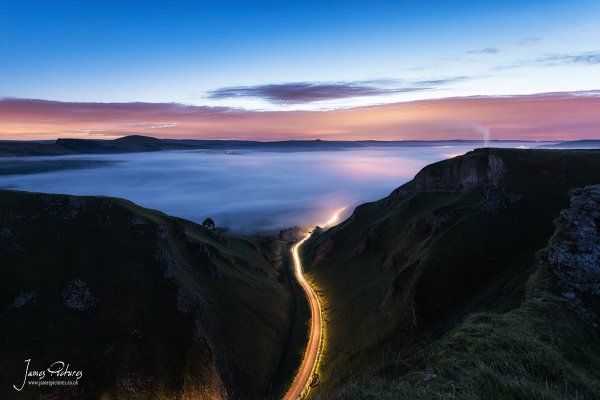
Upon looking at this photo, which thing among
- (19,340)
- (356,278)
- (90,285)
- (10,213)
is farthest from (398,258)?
(10,213)

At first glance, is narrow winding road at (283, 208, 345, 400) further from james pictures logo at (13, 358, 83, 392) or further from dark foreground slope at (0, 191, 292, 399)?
james pictures logo at (13, 358, 83, 392)

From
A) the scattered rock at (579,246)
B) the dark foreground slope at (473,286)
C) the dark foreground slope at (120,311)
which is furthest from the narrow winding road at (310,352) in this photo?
the scattered rock at (579,246)

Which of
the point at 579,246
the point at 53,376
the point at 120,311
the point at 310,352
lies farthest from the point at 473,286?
the point at 53,376

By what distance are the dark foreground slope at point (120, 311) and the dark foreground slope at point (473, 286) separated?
2246 centimetres

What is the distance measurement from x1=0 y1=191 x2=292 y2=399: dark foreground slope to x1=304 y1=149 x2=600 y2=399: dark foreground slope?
73.7ft

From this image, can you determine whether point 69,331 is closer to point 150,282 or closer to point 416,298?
point 150,282

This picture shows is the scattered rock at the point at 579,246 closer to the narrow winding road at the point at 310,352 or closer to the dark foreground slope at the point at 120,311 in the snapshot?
the narrow winding road at the point at 310,352

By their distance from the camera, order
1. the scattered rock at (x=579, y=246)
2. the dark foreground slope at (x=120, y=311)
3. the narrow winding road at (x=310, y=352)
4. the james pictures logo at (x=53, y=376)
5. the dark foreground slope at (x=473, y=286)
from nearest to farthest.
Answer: the dark foreground slope at (x=473, y=286) → the scattered rock at (x=579, y=246) → the james pictures logo at (x=53, y=376) → the dark foreground slope at (x=120, y=311) → the narrow winding road at (x=310, y=352)

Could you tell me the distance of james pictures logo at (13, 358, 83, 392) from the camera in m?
54.2

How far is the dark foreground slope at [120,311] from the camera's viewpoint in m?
58.8

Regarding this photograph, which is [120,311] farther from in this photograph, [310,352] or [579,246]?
[579,246]

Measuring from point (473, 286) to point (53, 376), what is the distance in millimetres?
76363

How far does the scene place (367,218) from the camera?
158875mm

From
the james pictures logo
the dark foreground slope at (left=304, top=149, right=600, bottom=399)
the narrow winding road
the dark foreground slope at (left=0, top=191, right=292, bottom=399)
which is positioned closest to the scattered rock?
the dark foreground slope at (left=304, top=149, right=600, bottom=399)
